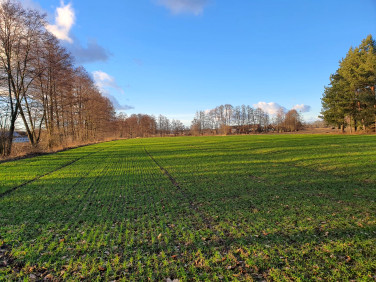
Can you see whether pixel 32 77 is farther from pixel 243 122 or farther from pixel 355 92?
pixel 243 122

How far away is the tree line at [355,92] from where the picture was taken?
123ft

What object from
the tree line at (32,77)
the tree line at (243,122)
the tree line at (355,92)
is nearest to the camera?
the tree line at (32,77)

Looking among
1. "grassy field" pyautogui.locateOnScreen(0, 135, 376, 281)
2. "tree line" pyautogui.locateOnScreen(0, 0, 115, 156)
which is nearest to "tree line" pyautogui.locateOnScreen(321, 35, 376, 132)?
"grassy field" pyautogui.locateOnScreen(0, 135, 376, 281)

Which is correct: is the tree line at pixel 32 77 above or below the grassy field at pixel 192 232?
above

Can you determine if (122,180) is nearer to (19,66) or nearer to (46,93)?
(19,66)

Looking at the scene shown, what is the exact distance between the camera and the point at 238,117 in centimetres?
11144

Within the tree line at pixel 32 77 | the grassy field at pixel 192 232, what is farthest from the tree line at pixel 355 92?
the tree line at pixel 32 77

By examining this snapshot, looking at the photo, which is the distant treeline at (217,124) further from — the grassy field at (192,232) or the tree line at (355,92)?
the grassy field at (192,232)

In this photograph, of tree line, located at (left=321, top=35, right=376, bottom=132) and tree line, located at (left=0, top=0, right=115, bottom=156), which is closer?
tree line, located at (left=0, top=0, right=115, bottom=156)

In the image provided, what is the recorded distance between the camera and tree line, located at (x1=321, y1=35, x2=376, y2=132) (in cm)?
3741

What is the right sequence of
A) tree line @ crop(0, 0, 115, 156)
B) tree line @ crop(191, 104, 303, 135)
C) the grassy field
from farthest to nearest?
tree line @ crop(191, 104, 303, 135) → tree line @ crop(0, 0, 115, 156) → the grassy field

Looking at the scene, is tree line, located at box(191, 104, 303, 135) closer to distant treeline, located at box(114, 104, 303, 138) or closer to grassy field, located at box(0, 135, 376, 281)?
distant treeline, located at box(114, 104, 303, 138)

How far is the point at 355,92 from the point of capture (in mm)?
41250

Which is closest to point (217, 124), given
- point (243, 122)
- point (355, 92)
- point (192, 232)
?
point (243, 122)
